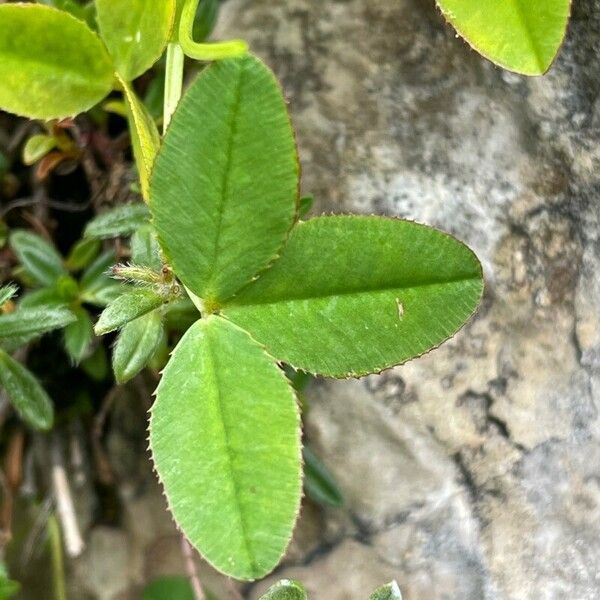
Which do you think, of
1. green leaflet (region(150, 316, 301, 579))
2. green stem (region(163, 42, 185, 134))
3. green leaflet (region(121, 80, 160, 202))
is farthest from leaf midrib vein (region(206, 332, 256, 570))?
green stem (region(163, 42, 185, 134))

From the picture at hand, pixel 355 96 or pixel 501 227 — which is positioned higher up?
pixel 355 96

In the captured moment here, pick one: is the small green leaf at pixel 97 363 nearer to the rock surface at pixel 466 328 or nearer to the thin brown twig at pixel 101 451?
the thin brown twig at pixel 101 451

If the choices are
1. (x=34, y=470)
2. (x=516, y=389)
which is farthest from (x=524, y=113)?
(x=34, y=470)

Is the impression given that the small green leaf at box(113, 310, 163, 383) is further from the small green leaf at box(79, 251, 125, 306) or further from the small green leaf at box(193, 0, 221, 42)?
the small green leaf at box(193, 0, 221, 42)

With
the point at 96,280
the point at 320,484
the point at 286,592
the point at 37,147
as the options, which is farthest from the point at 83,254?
the point at 286,592

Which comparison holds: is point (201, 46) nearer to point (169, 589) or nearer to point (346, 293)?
point (346, 293)

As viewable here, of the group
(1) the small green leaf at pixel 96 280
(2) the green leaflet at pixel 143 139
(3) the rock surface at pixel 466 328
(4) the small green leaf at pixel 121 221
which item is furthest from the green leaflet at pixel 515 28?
(1) the small green leaf at pixel 96 280

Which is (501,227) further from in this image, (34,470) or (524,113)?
(34,470)

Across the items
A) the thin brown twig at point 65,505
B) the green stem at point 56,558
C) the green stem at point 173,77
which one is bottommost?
the green stem at point 56,558
